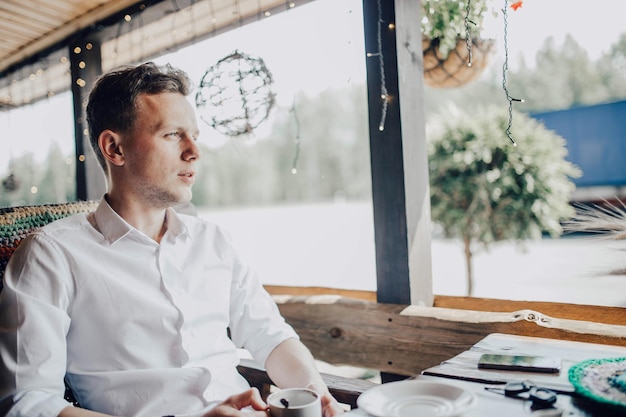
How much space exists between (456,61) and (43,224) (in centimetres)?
191

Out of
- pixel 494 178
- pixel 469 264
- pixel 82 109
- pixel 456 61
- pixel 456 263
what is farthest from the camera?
pixel 456 263

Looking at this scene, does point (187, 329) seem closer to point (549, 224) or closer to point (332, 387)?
point (332, 387)

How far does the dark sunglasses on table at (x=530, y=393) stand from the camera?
901 millimetres

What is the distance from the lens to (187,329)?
1.39m

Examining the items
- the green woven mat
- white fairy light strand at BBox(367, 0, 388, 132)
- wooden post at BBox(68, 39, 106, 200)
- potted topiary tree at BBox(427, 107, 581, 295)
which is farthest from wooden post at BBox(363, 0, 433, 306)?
potted topiary tree at BBox(427, 107, 581, 295)

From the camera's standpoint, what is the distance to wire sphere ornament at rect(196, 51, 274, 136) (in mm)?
2250

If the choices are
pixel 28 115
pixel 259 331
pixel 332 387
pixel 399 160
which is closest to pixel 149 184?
pixel 259 331

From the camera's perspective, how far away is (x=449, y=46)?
91.2 inches

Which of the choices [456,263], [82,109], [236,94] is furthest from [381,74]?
[456,263]

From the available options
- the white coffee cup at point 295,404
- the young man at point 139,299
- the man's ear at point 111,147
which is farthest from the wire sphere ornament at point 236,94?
the white coffee cup at point 295,404

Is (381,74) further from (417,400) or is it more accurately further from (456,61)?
(417,400)

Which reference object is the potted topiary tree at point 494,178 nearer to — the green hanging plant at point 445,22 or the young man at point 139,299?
the green hanging plant at point 445,22

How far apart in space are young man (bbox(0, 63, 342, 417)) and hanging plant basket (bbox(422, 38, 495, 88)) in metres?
1.33

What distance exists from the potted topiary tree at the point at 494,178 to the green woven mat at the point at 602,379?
349 centimetres
